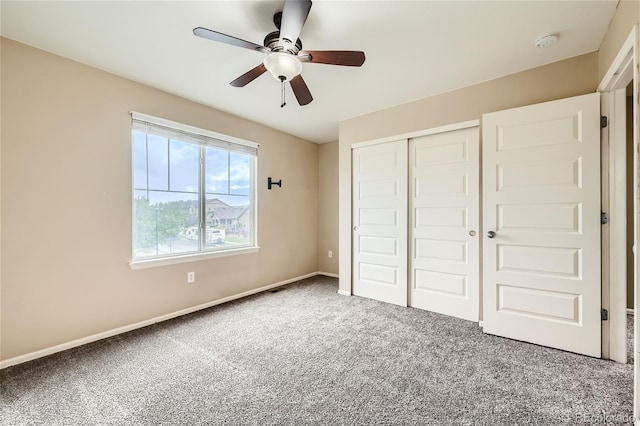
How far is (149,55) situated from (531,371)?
12.8ft

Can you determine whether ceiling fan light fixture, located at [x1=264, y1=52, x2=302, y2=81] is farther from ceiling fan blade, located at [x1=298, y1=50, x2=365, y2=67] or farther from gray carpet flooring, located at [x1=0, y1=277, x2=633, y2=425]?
gray carpet flooring, located at [x1=0, y1=277, x2=633, y2=425]

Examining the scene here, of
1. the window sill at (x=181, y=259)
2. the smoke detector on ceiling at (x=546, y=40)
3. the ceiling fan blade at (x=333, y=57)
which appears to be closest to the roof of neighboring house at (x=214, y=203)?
the window sill at (x=181, y=259)

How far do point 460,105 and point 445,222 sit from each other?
127 centimetres

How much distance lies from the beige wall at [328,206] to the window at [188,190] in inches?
57.4

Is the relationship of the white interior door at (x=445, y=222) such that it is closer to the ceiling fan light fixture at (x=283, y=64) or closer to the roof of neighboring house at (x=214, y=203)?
the ceiling fan light fixture at (x=283, y=64)

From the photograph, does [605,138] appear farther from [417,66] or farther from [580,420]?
[580,420]

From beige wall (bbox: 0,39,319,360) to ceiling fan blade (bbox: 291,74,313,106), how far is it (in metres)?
1.59

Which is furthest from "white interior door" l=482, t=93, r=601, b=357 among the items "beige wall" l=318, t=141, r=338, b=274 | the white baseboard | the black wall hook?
the white baseboard

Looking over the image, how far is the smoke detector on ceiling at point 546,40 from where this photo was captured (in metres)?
2.01

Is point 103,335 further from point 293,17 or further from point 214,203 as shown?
point 293,17

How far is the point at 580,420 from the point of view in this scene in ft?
4.89

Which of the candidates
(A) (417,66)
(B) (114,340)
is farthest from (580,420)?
(B) (114,340)

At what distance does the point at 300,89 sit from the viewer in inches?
86.6

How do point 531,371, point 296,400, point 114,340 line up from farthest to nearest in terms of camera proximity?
point 114,340
point 531,371
point 296,400
